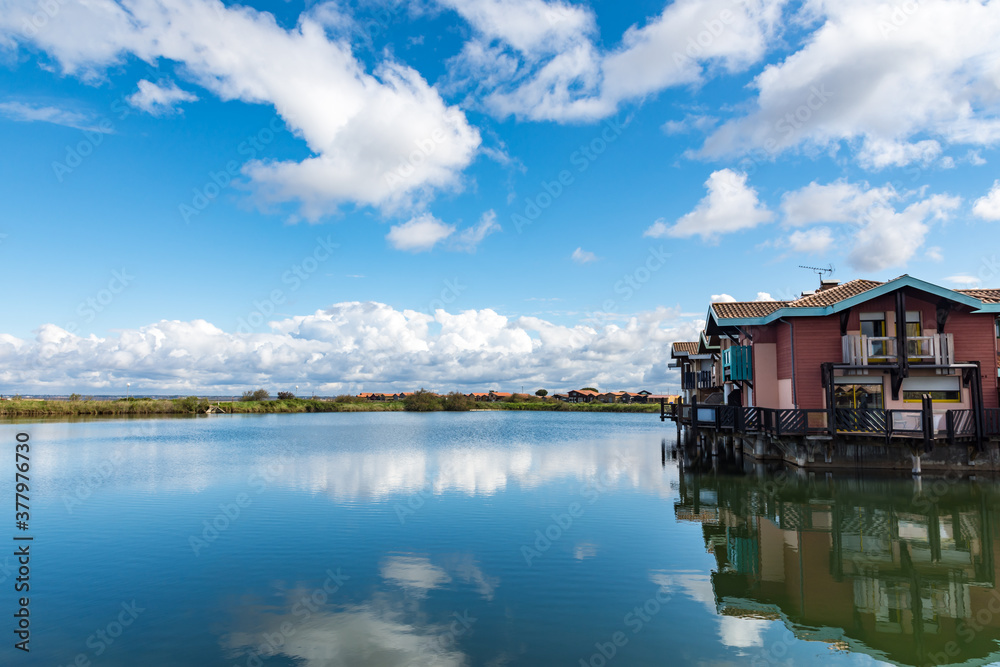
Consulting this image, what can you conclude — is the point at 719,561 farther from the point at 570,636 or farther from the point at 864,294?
the point at 864,294

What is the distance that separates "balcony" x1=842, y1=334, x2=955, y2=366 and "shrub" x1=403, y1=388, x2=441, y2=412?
107870 mm

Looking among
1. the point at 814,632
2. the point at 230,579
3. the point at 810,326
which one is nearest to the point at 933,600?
the point at 814,632

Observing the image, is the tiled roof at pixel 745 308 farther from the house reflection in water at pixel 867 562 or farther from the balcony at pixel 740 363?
the house reflection in water at pixel 867 562

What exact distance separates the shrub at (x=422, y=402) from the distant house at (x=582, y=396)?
4539 cm

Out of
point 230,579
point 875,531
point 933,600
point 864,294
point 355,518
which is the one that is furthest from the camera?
point 864,294

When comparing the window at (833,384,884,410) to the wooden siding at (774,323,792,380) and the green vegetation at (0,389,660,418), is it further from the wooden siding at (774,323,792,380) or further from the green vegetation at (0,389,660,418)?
the green vegetation at (0,389,660,418)

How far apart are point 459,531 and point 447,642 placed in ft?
21.3

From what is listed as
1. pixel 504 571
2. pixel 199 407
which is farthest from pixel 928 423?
pixel 199 407

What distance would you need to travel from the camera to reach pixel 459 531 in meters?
14.6

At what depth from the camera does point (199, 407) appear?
93812mm

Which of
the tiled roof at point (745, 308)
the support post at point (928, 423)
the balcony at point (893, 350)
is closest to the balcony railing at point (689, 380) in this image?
the tiled roof at point (745, 308)

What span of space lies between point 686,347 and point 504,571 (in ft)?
131

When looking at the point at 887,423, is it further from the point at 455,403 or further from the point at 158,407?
the point at 455,403

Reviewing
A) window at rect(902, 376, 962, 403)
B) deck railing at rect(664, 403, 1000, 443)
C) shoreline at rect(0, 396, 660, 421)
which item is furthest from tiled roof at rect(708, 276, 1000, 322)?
shoreline at rect(0, 396, 660, 421)
